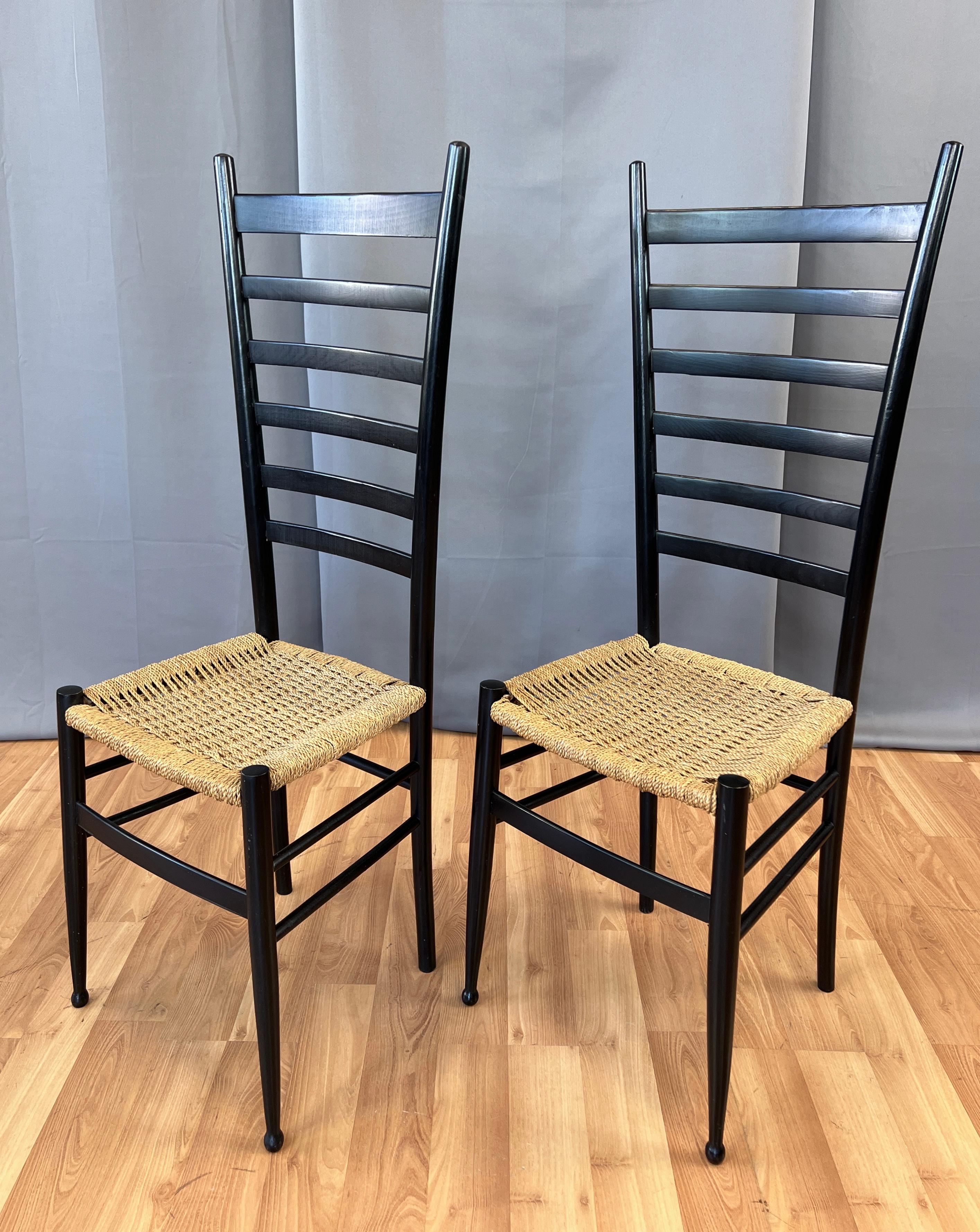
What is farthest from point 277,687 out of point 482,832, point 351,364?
point 351,364

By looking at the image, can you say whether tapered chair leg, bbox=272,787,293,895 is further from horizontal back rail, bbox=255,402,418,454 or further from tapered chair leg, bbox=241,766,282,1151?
horizontal back rail, bbox=255,402,418,454

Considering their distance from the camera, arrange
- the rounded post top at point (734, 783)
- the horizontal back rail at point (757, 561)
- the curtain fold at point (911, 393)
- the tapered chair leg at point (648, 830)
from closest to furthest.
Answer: the rounded post top at point (734, 783), the horizontal back rail at point (757, 561), the tapered chair leg at point (648, 830), the curtain fold at point (911, 393)

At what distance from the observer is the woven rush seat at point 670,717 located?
1.16 metres

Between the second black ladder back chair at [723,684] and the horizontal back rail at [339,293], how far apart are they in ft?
1.13

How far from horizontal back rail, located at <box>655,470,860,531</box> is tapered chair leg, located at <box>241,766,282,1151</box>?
75cm

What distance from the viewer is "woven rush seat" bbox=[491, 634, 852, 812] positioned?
116cm

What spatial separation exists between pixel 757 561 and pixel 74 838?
1006 millimetres

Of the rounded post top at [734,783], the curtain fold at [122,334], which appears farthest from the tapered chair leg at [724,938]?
the curtain fold at [122,334]

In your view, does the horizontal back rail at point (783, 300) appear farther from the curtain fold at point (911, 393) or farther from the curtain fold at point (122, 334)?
the curtain fold at point (122, 334)

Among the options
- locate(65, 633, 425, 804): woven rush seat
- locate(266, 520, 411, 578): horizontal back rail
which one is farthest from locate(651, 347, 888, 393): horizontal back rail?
locate(65, 633, 425, 804): woven rush seat

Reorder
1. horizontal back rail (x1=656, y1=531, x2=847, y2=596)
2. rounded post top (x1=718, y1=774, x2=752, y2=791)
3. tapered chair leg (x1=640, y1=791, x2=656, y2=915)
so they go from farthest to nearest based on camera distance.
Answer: tapered chair leg (x1=640, y1=791, x2=656, y2=915) < horizontal back rail (x1=656, y1=531, x2=847, y2=596) < rounded post top (x1=718, y1=774, x2=752, y2=791)

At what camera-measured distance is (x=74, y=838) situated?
4.33 feet

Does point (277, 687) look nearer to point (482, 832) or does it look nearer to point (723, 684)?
point (482, 832)

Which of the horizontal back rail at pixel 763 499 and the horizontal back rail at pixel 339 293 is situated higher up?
the horizontal back rail at pixel 339 293
